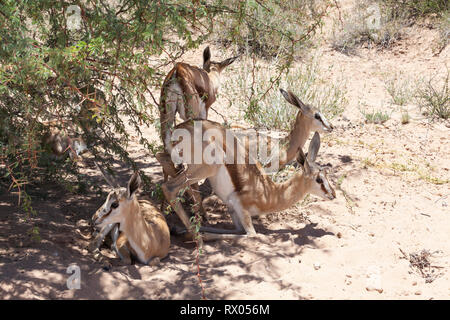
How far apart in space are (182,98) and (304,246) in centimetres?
211

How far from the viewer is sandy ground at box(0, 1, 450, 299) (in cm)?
459

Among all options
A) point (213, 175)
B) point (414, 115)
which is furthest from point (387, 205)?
point (414, 115)

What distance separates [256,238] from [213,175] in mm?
837

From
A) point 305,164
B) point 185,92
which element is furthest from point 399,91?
point 185,92

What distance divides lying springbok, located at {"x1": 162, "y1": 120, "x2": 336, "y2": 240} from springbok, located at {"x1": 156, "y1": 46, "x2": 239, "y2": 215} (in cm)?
24

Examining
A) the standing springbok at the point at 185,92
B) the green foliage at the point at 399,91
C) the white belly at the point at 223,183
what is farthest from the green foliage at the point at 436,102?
the white belly at the point at 223,183

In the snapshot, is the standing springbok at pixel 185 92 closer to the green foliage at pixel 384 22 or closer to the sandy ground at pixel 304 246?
the sandy ground at pixel 304 246

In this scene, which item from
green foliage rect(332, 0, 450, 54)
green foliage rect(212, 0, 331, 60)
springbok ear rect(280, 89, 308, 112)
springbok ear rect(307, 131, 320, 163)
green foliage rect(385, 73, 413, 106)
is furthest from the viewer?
green foliage rect(332, 0, 450, 54)

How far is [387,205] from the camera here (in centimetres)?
645

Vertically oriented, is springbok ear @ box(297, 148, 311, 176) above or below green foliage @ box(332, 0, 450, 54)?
below

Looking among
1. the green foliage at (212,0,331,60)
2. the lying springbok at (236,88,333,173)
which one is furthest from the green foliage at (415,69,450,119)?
the lying springbok at (236,88,333,173)

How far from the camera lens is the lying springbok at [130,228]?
488cm

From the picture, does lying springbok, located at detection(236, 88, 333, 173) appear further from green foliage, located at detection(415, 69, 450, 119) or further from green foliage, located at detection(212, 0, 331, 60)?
green foliage, located at detection(415, 69, 450, 119)

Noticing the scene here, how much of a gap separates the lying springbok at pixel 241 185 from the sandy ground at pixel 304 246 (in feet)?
0.93
